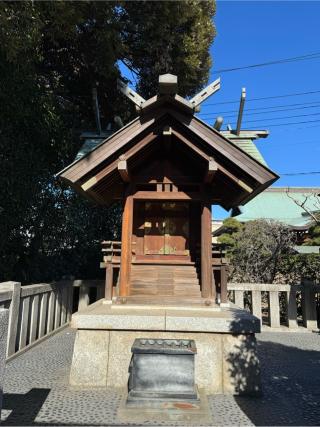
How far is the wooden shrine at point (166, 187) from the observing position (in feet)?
18.1

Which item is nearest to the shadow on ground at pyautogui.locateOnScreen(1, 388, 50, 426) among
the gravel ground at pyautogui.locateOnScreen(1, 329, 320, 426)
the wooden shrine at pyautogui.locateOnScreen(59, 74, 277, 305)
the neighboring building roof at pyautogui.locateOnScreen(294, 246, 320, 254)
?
the gravel ground at pyautogui.locateOnScreen(1, 329, 320, 426)

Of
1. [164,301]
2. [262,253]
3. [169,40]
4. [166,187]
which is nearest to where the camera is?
[164,301]

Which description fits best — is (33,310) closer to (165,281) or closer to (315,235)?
(165,281)

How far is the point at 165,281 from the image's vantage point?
622 cm

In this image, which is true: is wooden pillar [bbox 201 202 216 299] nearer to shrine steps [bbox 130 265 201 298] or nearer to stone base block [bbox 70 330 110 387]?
shrine steps [bbox 130 265 201 298]

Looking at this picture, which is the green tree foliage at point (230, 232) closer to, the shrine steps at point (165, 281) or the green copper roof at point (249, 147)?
the green copper roof at point (249, 147)

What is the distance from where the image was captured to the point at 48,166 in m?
9.70

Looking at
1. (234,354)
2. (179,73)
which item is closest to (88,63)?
(179,73)

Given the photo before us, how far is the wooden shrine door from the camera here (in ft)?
21.5

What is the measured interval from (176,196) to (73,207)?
5388 millimetres

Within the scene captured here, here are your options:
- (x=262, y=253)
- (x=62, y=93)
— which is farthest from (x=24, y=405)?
(x=262, y=253)

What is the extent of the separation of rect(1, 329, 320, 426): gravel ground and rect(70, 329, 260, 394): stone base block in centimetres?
18

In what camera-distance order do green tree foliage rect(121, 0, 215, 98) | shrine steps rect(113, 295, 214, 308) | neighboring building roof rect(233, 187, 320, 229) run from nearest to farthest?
shrine steps rect(113, 295, 214, 308)
green tree foliage rect(121, 0, 215, 98)
neighboring building roof rect(233, 187, 320, 229)

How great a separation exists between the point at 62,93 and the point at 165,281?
8021mm
